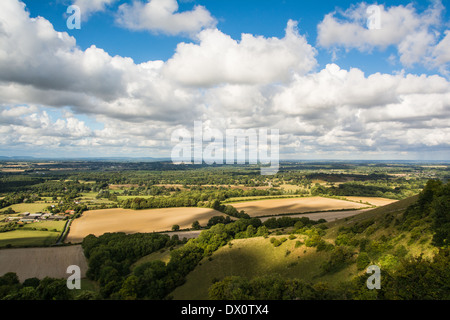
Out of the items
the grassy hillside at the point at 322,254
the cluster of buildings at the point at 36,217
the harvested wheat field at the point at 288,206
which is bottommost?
the cluster of buildings at the point at 36,217

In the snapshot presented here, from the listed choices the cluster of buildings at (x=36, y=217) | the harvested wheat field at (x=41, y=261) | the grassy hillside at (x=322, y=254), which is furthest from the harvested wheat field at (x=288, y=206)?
the cluster of buildings at (x=36, y=217)

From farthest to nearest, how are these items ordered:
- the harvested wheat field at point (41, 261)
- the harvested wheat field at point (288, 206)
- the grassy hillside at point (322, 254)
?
the harvested wheat field at point (288, 206)
the harvested wheat field at point (41, 261)
the grassy hillside at point (322, 254)

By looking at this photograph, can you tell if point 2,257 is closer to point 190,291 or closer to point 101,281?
point 101,281

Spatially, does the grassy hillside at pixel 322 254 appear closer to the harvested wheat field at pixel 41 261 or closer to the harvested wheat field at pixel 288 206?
the harvested wheat field at pixel 41 261

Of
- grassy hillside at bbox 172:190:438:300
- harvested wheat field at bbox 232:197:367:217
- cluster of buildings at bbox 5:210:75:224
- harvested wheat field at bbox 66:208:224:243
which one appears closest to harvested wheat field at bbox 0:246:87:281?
harvested wheat field at bbox 66:208:224:243

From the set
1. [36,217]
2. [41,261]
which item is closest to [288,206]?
[41,261]

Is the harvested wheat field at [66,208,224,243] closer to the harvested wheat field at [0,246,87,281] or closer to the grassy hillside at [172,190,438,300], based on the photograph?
the harvested wheat field at [0,246,87,281]

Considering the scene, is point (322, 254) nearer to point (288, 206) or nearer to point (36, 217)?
point (288, 206)

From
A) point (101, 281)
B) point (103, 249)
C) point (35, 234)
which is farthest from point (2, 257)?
point (101, 281)
